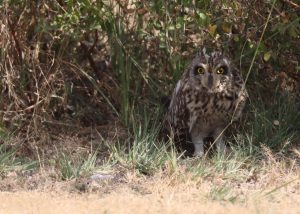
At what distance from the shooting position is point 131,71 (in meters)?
8.46

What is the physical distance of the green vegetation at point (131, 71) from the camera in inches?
291

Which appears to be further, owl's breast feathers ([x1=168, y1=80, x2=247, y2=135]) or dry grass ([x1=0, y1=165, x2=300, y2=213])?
owl's breast feathers ([x1=168, y1=80, x2=247, y2=135])

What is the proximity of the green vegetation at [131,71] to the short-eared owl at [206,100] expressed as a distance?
214 mm

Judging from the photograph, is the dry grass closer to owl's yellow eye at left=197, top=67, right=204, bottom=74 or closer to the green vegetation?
the green vegetation

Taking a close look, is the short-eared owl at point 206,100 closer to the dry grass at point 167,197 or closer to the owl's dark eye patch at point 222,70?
the owl's dark eye patch at point 222,70

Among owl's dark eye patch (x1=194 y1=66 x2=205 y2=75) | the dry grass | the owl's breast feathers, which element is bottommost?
the dry grass

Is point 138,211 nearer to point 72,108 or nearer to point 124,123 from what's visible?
point 124,123

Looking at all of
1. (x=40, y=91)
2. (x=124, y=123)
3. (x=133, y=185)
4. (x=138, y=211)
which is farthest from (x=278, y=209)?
(x=40, y=91)

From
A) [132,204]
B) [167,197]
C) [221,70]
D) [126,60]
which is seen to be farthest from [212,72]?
[132,204]

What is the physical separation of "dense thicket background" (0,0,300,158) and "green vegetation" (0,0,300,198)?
0.5 inches

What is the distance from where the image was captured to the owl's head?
24.2 ft

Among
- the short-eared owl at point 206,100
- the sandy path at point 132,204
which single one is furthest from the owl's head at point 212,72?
the sandy path at point 132,204

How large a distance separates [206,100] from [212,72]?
0.29m

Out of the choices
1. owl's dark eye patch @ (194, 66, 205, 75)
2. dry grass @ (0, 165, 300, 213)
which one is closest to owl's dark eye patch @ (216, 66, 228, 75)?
owl's dark eye patch @ (194, 66, 205, 75)
